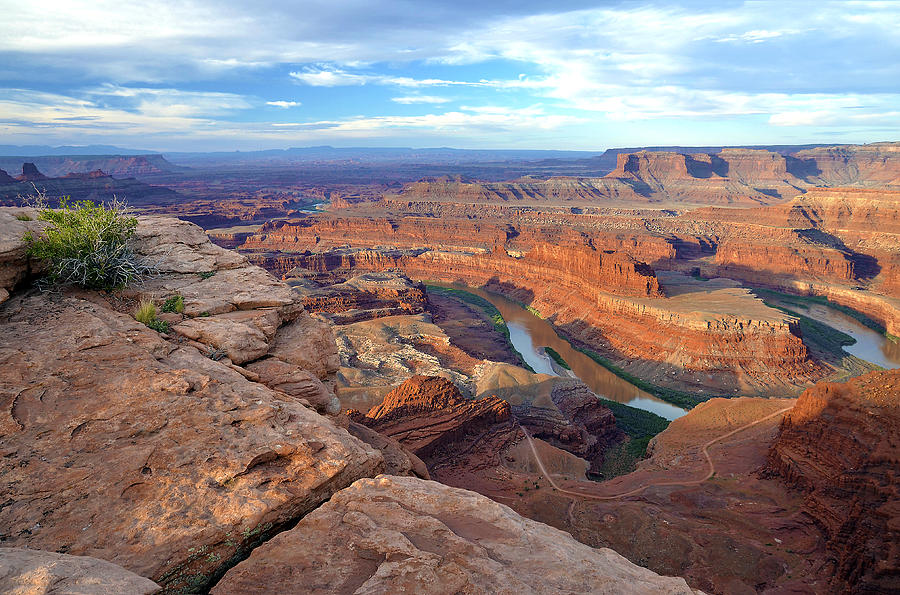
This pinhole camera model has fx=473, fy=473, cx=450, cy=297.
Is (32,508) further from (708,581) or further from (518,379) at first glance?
(518,379)

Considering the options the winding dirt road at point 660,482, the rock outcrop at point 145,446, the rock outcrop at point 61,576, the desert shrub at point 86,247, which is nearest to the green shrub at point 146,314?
the rock outcrop at point 145,446

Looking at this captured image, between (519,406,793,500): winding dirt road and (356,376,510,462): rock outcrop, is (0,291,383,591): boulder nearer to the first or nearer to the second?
(356,376,510,462): rock outcrop

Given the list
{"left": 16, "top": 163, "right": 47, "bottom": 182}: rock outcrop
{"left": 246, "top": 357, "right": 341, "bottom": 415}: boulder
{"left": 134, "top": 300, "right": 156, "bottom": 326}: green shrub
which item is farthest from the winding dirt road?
{"left": 16, "top": 163, "right": 47, "bottom": 182}: rock outcrop

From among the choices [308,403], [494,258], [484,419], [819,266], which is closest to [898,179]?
[819,266]

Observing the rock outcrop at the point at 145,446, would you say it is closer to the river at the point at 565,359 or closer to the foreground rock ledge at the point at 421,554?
the foreground rock ledge at the point at 421,554

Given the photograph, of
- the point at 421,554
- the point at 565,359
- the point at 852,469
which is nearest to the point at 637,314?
the point at 565,359
